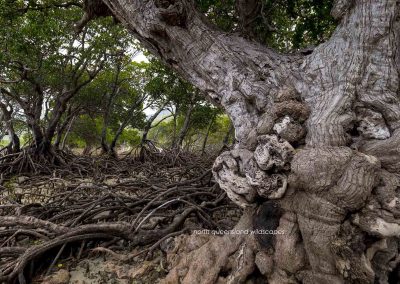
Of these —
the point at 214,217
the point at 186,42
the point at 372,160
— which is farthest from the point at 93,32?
the point at 372,160

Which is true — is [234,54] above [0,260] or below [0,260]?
above

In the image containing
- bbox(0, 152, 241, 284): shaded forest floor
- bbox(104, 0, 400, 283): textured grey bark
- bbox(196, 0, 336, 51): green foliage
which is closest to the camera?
bbox(104, 0, 400, 283): textured grey bark

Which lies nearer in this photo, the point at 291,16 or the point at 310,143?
the point at 310,143

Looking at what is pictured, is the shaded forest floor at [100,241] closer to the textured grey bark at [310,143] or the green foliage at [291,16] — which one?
the textured grey bark at [310,143]

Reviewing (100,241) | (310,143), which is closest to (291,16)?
(310,143)

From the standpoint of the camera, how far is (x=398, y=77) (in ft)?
7.40

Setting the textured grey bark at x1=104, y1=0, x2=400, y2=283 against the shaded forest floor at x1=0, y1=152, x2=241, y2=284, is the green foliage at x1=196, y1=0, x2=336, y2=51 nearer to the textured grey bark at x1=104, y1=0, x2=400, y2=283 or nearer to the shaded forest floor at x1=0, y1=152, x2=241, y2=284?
the textured grey bark at x1=104, y1=0, x2=400, y2=283

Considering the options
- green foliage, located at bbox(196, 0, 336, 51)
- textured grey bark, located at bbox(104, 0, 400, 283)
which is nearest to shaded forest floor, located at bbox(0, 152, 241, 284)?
textured grey bark, located at bbox(104, 0, 400, 283)

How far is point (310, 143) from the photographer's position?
198 cm

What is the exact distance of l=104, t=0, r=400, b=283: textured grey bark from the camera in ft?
5.62

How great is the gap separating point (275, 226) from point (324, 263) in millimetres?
372

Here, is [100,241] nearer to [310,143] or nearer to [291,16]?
[310,143]

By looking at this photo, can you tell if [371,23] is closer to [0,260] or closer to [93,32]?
[0,260]

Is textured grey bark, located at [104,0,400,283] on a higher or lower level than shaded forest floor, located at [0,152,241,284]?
higher
